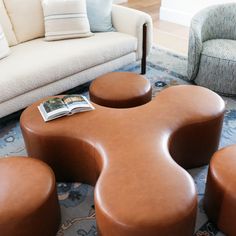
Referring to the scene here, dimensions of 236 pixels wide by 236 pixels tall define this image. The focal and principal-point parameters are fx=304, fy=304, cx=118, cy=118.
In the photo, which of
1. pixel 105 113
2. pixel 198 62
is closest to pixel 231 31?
pixel 198 62

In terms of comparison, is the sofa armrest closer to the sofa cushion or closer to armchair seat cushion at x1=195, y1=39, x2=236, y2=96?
the sofa cushion

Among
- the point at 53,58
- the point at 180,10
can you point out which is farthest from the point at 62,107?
the point at 180,10

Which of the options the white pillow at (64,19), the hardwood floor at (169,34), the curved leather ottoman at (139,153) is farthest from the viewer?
the hardwood floor at (169,34)

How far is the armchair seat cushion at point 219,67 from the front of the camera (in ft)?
8.00

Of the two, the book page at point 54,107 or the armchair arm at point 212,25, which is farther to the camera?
the armchair arm at point 212,25

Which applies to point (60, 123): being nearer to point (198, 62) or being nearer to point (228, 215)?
point (228, 215)

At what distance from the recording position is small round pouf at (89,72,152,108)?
2.00 metres

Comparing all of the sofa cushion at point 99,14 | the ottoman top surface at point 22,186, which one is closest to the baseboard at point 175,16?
the sofa cushion at point 99,14

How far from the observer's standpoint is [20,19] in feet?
8.43

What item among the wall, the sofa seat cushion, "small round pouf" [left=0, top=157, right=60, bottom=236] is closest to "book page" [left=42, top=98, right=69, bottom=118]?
"small round pouf" [left=0, top=157, right=60, bottom=236]

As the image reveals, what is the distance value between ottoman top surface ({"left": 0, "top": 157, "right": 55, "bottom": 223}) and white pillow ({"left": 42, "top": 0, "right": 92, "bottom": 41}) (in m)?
1.47

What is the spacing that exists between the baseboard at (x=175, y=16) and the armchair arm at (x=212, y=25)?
4.58 ft

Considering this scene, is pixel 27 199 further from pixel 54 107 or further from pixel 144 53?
pixel 144 53

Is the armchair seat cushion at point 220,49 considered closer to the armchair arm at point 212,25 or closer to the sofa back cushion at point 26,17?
the armchair arm at point 212,25
